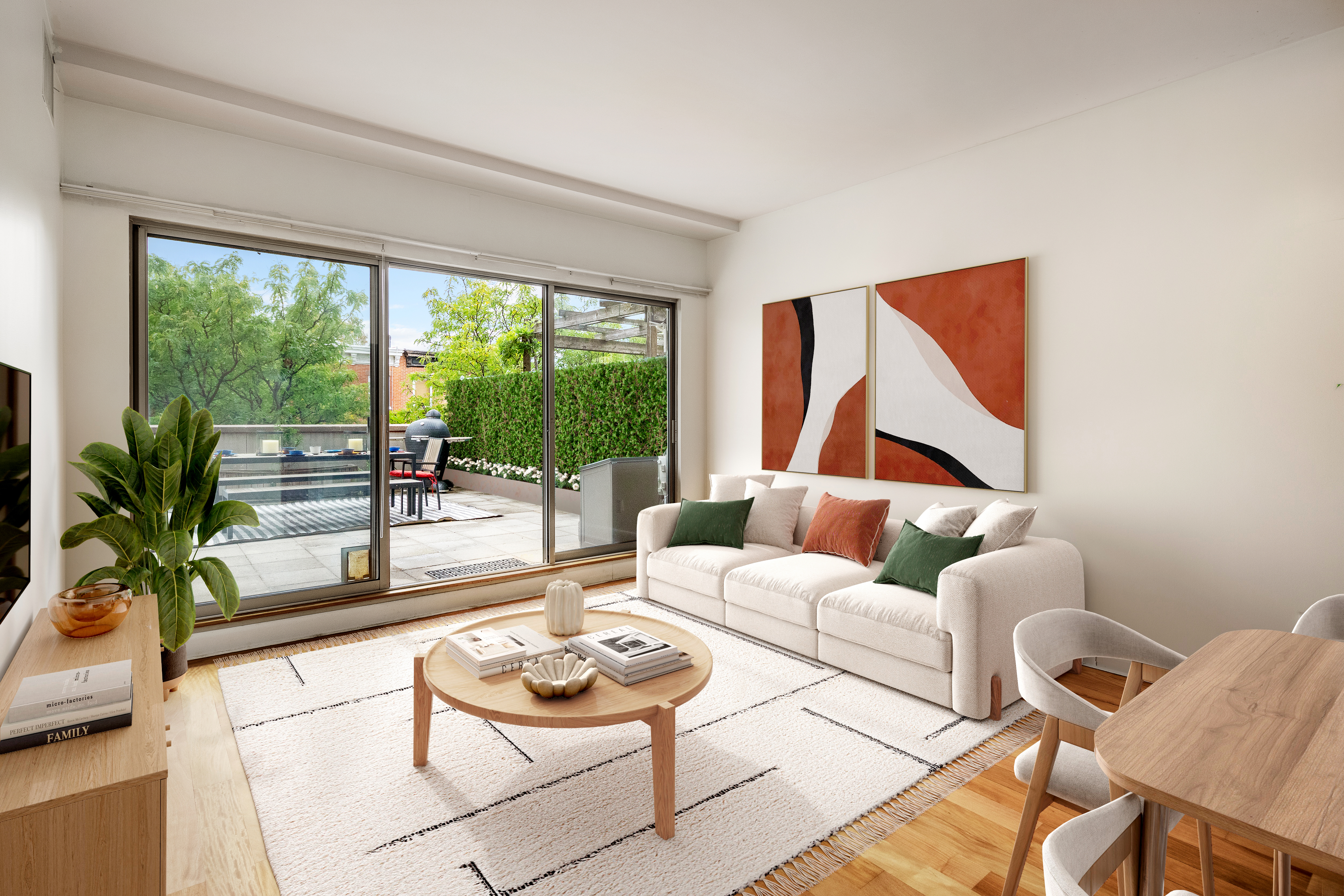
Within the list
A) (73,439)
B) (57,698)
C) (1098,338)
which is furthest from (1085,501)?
(73,439)

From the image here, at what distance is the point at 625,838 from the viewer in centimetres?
209

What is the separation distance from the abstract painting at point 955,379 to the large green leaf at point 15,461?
159 inches

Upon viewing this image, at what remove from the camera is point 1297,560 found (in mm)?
2908

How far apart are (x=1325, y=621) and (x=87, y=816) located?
315 centimetres

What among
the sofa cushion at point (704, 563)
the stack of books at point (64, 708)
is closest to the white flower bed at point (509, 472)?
the sofa cushion at point (704, 563)

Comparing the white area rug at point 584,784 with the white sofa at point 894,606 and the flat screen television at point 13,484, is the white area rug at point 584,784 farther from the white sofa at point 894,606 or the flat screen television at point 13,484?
the flat screen television at point 13,484

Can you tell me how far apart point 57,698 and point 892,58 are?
3567mm

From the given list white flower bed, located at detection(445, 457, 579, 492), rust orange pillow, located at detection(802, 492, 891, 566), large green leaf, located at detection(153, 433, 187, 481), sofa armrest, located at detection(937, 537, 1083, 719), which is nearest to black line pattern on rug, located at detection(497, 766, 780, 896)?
sofa armrest, located at detection(937, 537, 1083, 719)

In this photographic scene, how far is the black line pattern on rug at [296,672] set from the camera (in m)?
3.27

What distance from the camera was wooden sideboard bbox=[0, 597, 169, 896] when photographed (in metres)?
1.27

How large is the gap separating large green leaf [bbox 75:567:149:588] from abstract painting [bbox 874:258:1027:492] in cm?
393

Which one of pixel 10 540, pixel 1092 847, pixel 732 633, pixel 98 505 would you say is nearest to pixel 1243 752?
pixel 1092 847

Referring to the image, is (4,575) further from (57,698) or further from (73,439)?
(73,439)

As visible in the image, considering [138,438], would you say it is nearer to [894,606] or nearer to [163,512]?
[163,512]
